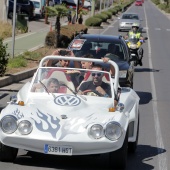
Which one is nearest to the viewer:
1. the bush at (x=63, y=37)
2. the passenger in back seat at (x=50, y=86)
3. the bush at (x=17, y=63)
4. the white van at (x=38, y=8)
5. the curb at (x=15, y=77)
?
the passenger in back seat at (x=50, y=86)

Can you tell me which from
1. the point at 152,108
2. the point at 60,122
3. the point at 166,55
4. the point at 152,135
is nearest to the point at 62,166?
the point at 60,122

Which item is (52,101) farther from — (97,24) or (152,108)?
(97,24)

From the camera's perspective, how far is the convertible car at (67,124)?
8.21 m

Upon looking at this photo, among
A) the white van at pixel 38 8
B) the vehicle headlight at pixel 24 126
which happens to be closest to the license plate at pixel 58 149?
the vehicle headlight at pixel 24 126

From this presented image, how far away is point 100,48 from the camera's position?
54.0 feet

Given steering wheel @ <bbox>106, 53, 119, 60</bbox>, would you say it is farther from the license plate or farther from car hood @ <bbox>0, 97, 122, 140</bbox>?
the license plate

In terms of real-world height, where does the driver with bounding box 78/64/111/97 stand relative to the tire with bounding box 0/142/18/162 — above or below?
above

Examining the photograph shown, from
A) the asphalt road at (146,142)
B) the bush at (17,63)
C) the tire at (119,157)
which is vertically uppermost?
the tire at (119,157)

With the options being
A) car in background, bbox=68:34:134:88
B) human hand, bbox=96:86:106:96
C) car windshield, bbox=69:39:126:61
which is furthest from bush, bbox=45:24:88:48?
human hand, bbox=96:86:106:96

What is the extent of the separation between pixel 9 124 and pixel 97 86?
5.89 ft

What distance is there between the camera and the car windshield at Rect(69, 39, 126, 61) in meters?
16.5

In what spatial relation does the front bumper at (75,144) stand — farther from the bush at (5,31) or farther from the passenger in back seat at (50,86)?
the bush at (5,31)

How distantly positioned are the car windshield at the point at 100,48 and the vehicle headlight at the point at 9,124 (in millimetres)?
8063

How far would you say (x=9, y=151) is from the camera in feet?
28.3
